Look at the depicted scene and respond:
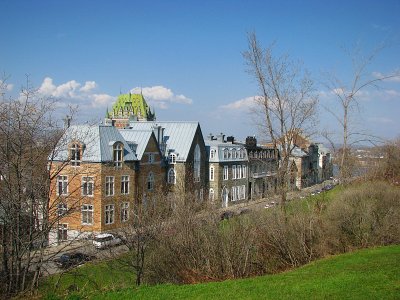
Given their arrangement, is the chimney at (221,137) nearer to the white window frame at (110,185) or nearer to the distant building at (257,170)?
the distant building at (257,170)

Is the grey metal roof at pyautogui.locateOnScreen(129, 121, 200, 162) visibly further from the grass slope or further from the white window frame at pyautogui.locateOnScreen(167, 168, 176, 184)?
the grass slope

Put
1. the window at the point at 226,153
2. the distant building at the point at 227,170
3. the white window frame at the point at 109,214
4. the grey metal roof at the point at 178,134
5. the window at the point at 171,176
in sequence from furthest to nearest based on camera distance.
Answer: the window at the point at 226,153, the distant building at the point at 227,170, the grey metal roof at the point at 178,134, the window at the point at 171,176, the white window frame at the point at 109,214

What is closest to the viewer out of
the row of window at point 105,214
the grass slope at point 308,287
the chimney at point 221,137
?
the grass slope at point 308,287

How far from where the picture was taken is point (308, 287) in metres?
11.4

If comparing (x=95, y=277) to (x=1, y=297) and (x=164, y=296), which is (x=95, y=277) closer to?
(x=1, y=297)

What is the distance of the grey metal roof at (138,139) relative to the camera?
38450 mm

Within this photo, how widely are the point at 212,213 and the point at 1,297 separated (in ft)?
29.5

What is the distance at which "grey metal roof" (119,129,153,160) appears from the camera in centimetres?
3845

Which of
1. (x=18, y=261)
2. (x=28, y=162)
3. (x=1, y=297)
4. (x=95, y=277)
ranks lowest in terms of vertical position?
A: (x=95, y=277)

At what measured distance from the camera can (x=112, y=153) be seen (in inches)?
1389

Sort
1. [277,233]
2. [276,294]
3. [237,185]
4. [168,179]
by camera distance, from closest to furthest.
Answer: [276,294], [277,233], [168,179], [237,185]

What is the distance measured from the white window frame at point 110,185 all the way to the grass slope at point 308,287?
23.1 meters

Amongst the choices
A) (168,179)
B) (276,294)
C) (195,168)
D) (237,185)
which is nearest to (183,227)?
(276,294)

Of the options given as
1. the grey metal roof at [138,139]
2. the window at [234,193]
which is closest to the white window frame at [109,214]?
the grey metal roof at [138,139]
